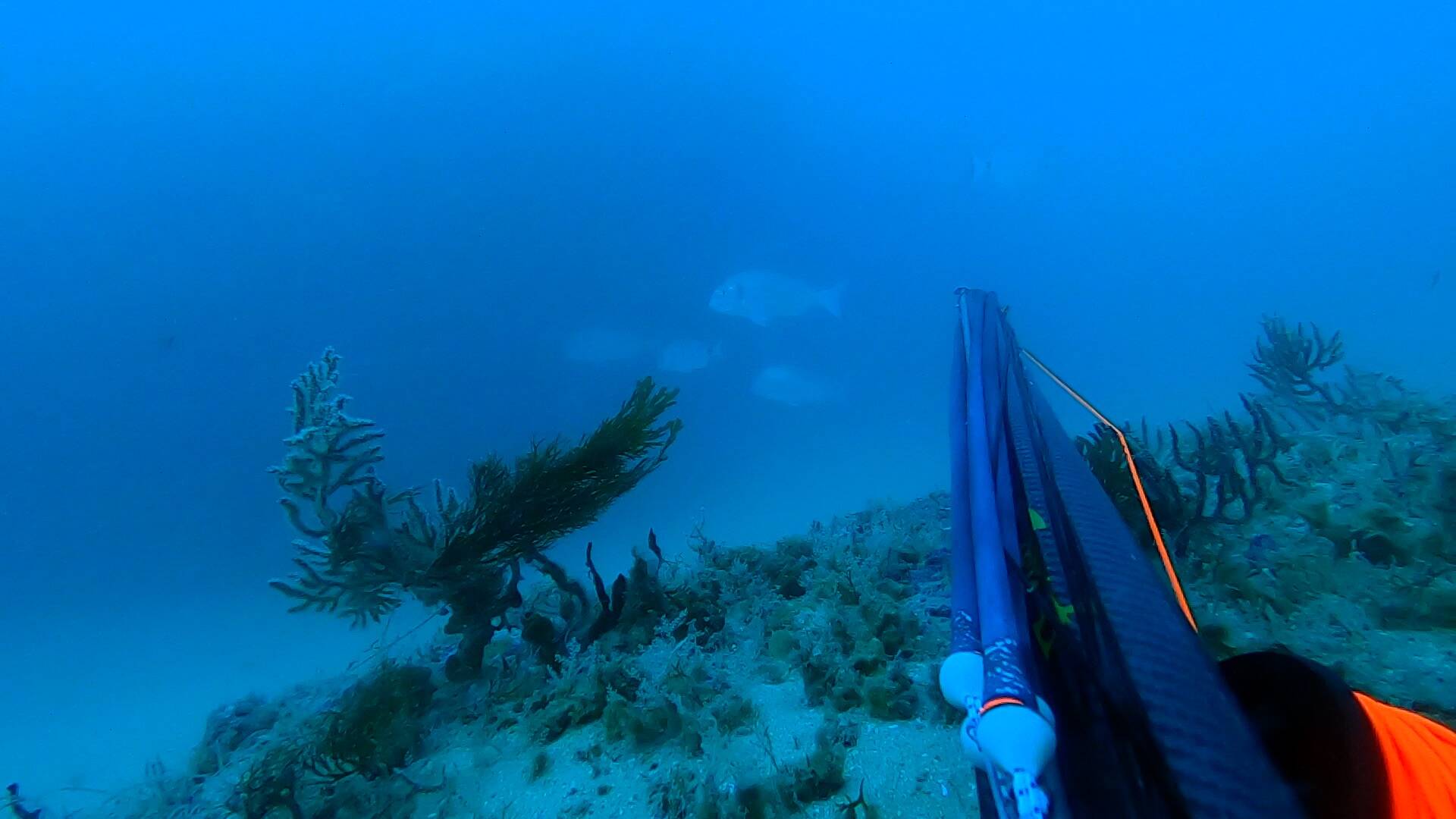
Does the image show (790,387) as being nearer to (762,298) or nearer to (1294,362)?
(762,298)

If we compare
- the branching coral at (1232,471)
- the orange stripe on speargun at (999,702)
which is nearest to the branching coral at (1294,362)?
the branching coral at (1232,471)

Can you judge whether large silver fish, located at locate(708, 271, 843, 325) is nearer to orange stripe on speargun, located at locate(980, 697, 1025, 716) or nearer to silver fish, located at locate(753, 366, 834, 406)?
silver fish, located at locate(753, 366, 834, 406)

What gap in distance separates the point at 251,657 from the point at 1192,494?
24098mm

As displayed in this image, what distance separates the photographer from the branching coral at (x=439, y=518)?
4.52 metres

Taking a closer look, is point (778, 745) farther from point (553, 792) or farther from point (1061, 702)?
point (1061, 702)

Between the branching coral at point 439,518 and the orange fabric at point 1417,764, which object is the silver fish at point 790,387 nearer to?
the branching coral at point 439,518

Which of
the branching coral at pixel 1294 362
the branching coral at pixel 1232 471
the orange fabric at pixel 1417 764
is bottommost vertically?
the orange fabric at pixel 1417 764

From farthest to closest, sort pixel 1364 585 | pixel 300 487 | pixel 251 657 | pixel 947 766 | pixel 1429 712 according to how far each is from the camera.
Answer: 1. pixel 251 657
2. pixel 300 487
3. pixel 1364 585
4. pixel 947 766
5. pixel 1429 712

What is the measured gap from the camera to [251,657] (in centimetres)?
1888

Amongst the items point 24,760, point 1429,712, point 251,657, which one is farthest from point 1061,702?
point 251,657

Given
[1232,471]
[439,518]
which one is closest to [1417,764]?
[1232,471]

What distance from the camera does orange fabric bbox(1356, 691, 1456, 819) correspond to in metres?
0.98

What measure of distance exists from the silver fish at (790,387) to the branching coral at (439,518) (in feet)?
145

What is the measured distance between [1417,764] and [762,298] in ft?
166
